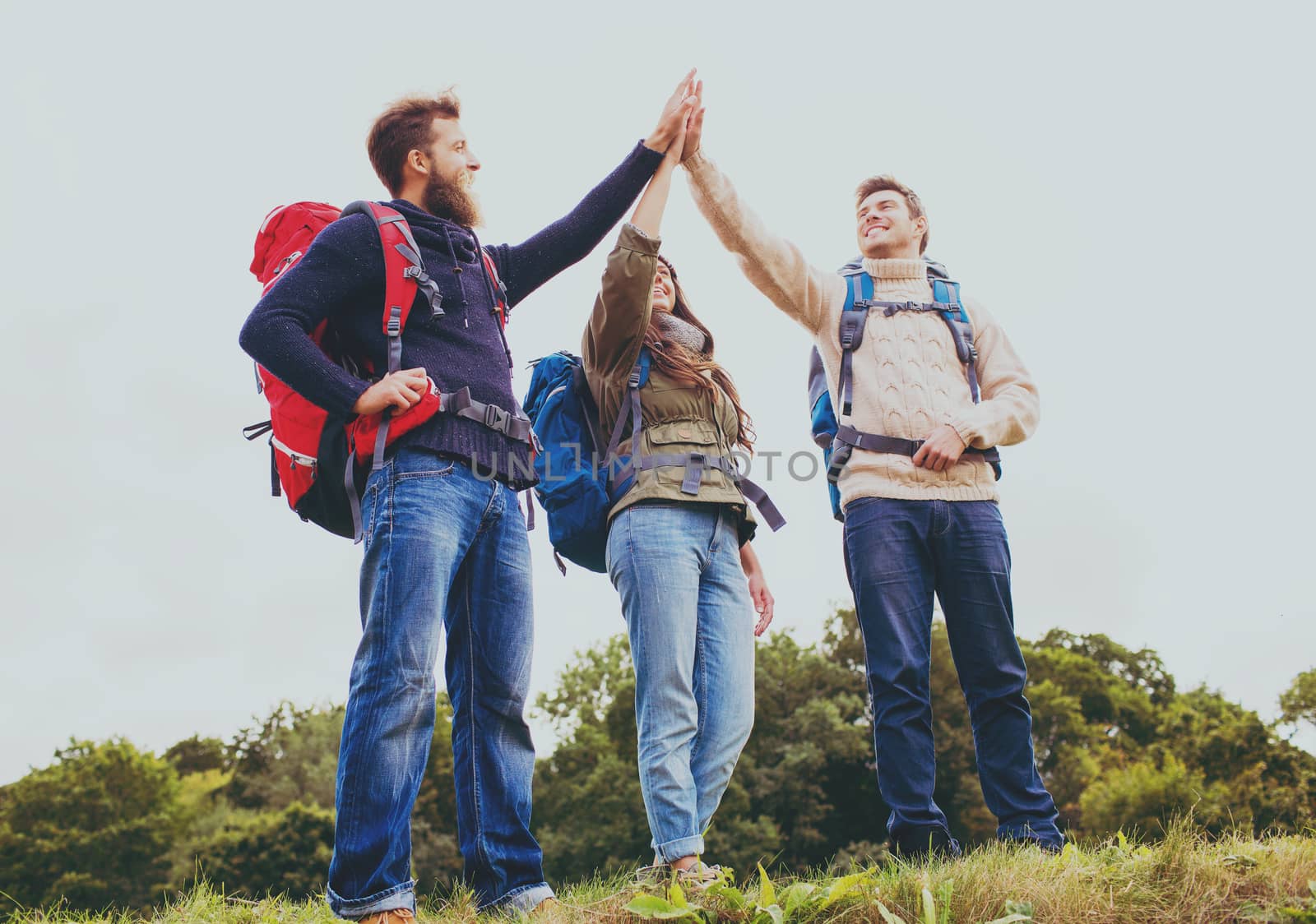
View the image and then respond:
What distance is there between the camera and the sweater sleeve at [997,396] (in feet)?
14.3

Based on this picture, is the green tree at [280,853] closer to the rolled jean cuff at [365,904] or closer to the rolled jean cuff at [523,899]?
the rolled jean cuff at [523,899]

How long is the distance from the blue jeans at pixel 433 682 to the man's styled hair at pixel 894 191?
253 centimetres

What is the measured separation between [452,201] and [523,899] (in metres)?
2.34

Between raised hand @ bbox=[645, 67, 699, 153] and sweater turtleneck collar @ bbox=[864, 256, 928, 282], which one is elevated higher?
raised hand @ bbox=[645, 67, 699, 153]

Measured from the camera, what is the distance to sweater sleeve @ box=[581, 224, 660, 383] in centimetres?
382

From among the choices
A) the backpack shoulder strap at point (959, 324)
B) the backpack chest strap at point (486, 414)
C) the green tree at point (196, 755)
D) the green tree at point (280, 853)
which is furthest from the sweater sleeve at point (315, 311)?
the green tree at point (196, 755)

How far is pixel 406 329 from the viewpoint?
11.3 feet

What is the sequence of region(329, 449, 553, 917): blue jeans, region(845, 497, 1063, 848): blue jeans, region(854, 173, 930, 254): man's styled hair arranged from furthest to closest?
region(854, 173, 930, 254): man's styled hair < region(845, 497, 1063, 848): blue jeans < region(329, 449, 553, 917): blue jeans

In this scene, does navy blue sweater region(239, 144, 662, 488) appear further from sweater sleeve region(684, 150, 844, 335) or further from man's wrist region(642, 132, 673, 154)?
sweater sleeve region(684, 150, 844, 335)

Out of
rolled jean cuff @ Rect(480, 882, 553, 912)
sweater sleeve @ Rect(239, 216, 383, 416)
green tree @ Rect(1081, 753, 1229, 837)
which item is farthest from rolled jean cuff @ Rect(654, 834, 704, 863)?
green tree @ Rect(1081, 753, 1229, 837)

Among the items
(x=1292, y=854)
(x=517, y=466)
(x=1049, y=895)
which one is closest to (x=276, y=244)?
(x=517, y=466)

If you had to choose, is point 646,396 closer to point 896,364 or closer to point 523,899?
point 896,364

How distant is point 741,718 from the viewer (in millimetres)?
3932

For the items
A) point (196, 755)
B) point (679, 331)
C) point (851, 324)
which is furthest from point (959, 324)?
point (196, 755)
